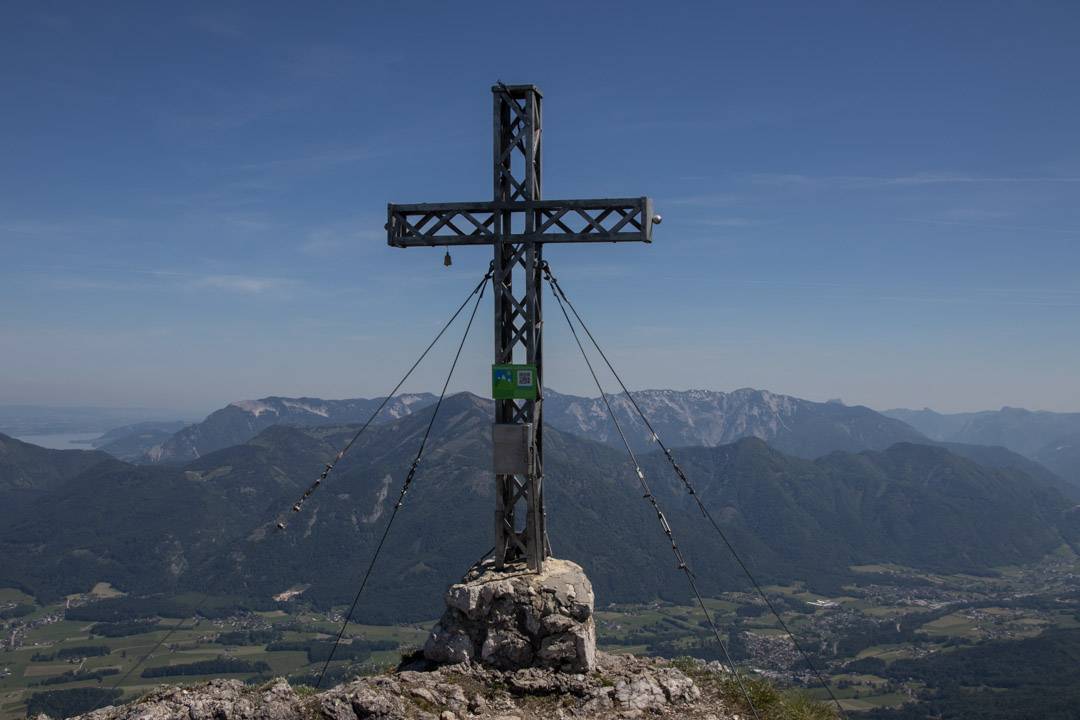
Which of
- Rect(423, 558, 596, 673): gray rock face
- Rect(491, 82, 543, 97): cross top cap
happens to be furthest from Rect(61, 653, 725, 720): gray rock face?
Rect(491, 82, 543, 97): cross top cap

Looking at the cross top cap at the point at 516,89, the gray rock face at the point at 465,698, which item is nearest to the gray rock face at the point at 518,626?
the gray rock face at the point at 465,698

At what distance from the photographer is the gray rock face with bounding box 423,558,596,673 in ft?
55.1

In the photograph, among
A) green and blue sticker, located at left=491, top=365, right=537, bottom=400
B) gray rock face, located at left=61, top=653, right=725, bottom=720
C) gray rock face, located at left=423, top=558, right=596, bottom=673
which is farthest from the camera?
green and blue sticker, located at left=491, top=365, right=537, bottom=400

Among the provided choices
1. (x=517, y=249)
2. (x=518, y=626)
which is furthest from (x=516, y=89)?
(x=518, y=626)

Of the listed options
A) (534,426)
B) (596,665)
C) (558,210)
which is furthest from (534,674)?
(558,210)

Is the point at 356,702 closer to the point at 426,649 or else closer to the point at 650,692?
the point at 426,649

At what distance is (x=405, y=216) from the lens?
18.5 meters

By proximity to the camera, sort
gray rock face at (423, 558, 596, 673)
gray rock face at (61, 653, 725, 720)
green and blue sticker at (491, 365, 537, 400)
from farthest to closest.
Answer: green and blue sticker at (491, 365, 537, 400) → gray rock face at (423, 558, 596, 673) → gray rock face at (61, 653, 725, 720)

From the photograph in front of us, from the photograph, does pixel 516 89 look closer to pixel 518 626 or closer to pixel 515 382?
pixel 515 382

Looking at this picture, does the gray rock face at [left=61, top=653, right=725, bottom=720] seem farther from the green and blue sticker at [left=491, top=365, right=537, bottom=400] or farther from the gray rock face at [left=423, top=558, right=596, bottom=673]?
the green and blue sticker at [left=491, top=365, right=537, bottom=400]

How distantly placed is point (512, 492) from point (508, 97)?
8469 millimetres

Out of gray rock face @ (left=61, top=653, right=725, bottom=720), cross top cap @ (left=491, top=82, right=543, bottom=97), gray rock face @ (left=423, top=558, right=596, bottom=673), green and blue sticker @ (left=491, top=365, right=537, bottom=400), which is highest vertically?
cross top cap @ (left=491, top=82, right=543, bottom=97)

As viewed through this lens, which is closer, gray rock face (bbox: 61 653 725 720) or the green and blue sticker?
gray rock face (bbox: 61 653 725 720)

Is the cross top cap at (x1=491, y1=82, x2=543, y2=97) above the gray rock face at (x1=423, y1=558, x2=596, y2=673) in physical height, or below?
above
